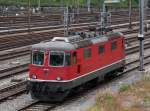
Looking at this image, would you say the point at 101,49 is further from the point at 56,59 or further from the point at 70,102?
the point at 70,102

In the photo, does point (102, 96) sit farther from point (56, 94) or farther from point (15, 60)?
point (15, 60)

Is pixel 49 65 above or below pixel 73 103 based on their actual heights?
above

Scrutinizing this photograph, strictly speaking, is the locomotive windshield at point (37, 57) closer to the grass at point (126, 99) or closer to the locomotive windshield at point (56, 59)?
the locomotive windshield at point (56, 59)

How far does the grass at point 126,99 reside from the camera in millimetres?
17891

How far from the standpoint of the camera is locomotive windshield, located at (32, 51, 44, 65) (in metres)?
21.3

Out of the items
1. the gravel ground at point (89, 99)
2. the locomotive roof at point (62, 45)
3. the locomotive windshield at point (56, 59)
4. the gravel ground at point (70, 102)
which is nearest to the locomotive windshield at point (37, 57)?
the locomotive roof at point (62, 45)

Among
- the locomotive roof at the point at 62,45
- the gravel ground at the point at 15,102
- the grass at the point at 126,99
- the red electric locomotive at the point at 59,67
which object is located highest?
the locomotive roof at the point at 62,45

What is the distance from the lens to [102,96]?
19672 millimetres

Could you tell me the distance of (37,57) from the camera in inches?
845

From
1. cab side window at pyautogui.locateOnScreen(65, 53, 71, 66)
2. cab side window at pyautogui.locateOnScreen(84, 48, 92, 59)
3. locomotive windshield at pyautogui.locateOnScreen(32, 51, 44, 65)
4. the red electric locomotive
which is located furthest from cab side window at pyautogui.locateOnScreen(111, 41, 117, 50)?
locomotive windshield at pyautogui.locateOnScreen(32, 51, 44, 65)

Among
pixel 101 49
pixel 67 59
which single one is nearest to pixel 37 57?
pixel 67 59

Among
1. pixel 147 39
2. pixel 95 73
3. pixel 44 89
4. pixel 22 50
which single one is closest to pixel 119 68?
pixel 95 73

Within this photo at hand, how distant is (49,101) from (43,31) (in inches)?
1255

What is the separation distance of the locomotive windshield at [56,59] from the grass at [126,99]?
2180 millimetres
